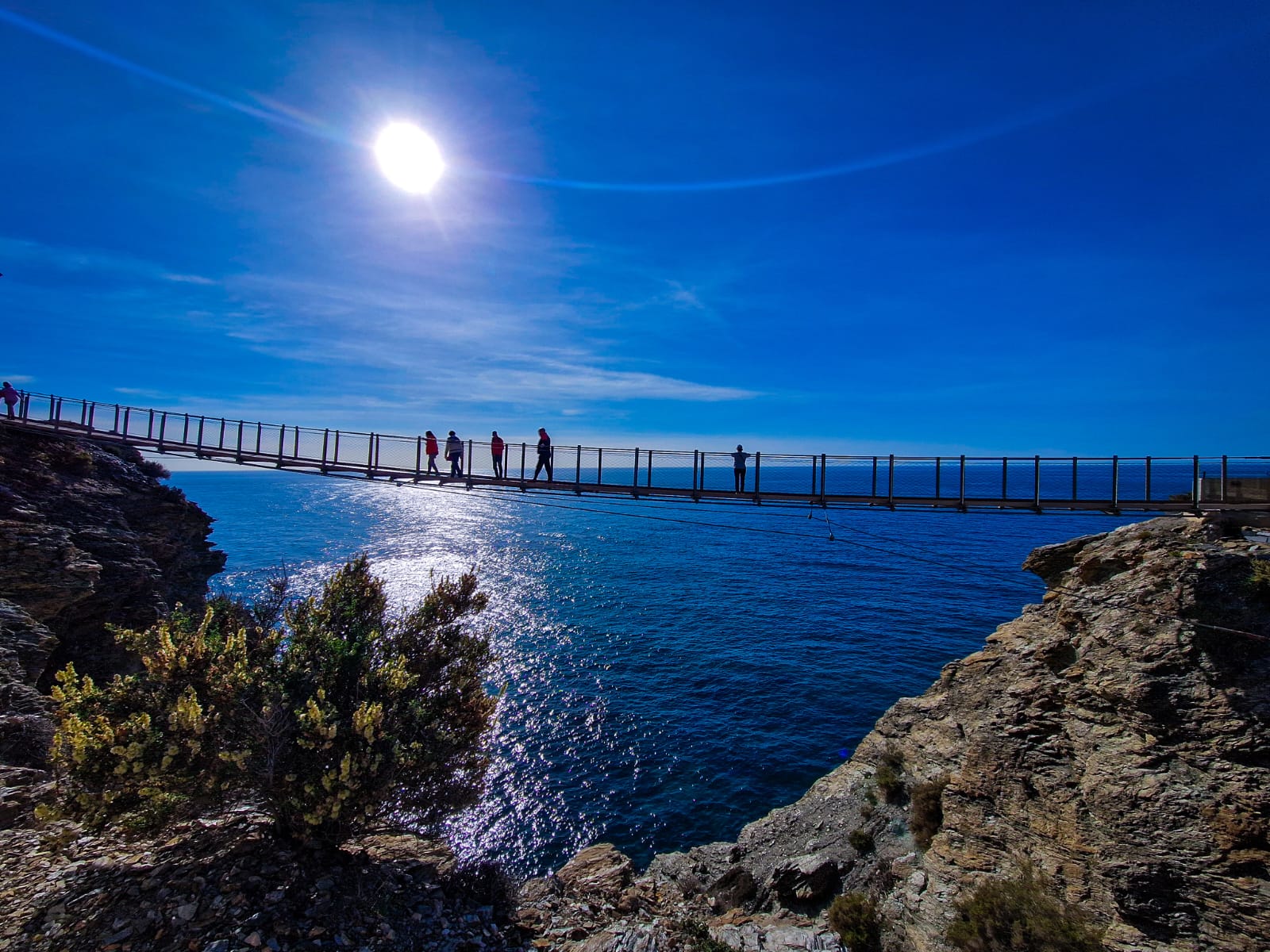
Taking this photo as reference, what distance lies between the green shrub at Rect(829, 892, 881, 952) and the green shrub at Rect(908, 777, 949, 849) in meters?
3.14

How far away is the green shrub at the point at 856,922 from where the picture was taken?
12.7 metres

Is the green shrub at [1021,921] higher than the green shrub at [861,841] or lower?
higher

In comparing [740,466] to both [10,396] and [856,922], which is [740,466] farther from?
[10,396]

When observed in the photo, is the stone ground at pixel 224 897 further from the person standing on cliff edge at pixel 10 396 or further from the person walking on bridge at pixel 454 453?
the person standing on cliff edge at pixel 10 396

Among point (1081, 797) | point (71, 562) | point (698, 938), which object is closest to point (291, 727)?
point (698, 938)

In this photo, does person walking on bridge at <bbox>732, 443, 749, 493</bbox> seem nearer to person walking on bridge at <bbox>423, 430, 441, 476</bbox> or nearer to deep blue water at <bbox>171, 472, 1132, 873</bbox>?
deep blue water at <bbox>171, 472, 1132, 873</bbox>

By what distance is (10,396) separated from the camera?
2886 centimetres

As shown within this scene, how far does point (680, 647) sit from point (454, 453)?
24.1 meters

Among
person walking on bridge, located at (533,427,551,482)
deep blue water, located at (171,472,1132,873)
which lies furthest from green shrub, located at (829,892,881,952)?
person walking on bridge, located at (533,427,551,482)

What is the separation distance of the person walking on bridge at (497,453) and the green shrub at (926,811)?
65.5 ft

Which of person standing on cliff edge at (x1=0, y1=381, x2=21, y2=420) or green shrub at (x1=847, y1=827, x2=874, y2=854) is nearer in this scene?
green shrub at (x1=847, y1=827, x2=874, y2=854)

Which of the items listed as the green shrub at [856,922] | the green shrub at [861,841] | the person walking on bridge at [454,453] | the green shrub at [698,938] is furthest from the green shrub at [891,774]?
the person walking on bridge at [454,453]

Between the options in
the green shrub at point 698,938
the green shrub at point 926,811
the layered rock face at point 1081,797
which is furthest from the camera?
the green shrub at point 926,811

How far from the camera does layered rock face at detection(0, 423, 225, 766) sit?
17.5m
